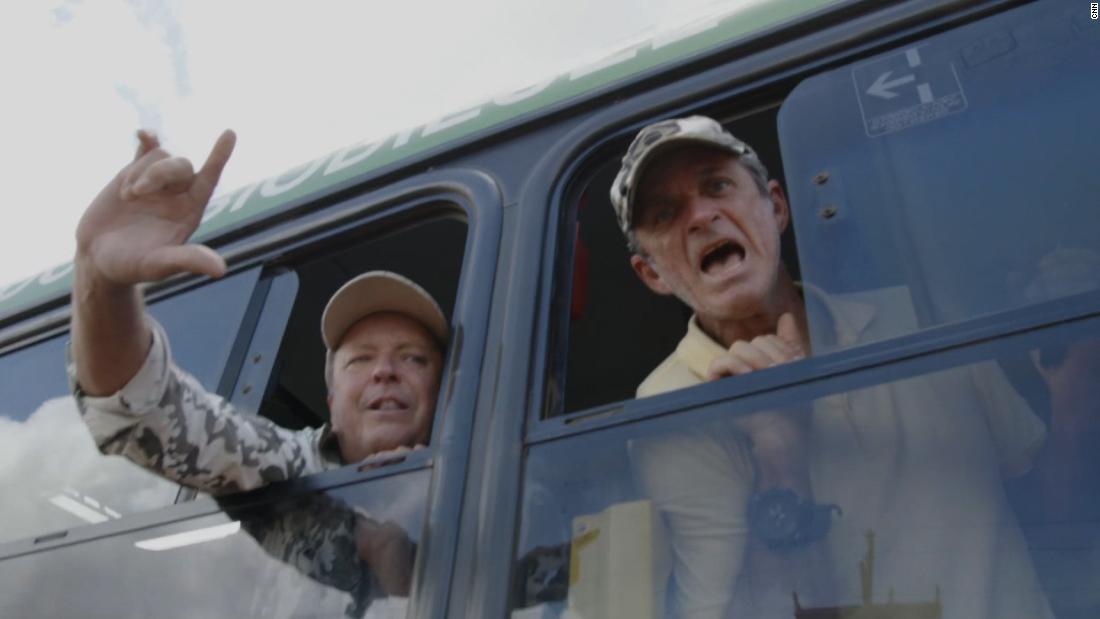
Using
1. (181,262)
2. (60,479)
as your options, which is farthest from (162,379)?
(60,479)

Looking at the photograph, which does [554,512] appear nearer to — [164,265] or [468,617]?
[468,617]

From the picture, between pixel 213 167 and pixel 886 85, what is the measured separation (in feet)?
3.45

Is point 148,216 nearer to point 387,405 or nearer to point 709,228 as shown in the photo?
point 387,405

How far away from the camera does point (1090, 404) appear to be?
38.0 inches

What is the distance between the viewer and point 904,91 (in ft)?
4.46

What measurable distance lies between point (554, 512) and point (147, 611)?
0.70 m

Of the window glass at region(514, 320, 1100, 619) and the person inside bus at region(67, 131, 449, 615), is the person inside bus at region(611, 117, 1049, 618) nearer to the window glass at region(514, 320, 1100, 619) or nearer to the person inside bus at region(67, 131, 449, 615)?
the window glass at region(514, 320, 1100, 619)

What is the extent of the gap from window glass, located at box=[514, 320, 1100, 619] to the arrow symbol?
1.62ft

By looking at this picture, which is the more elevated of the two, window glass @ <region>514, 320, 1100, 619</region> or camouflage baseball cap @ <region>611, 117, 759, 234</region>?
camouflage baseball cap @ <region>611, 117, 759, 234</region>

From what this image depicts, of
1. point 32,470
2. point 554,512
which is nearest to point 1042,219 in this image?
point 554,512

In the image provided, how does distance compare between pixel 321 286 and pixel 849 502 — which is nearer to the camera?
pixel 849 502

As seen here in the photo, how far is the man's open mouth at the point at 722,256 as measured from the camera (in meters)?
1.47

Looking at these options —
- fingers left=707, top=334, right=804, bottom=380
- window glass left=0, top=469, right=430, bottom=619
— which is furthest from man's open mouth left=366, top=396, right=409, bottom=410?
fingers left=707, top=334, right=804, bottom=380

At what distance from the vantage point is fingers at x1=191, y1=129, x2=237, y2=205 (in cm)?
147
